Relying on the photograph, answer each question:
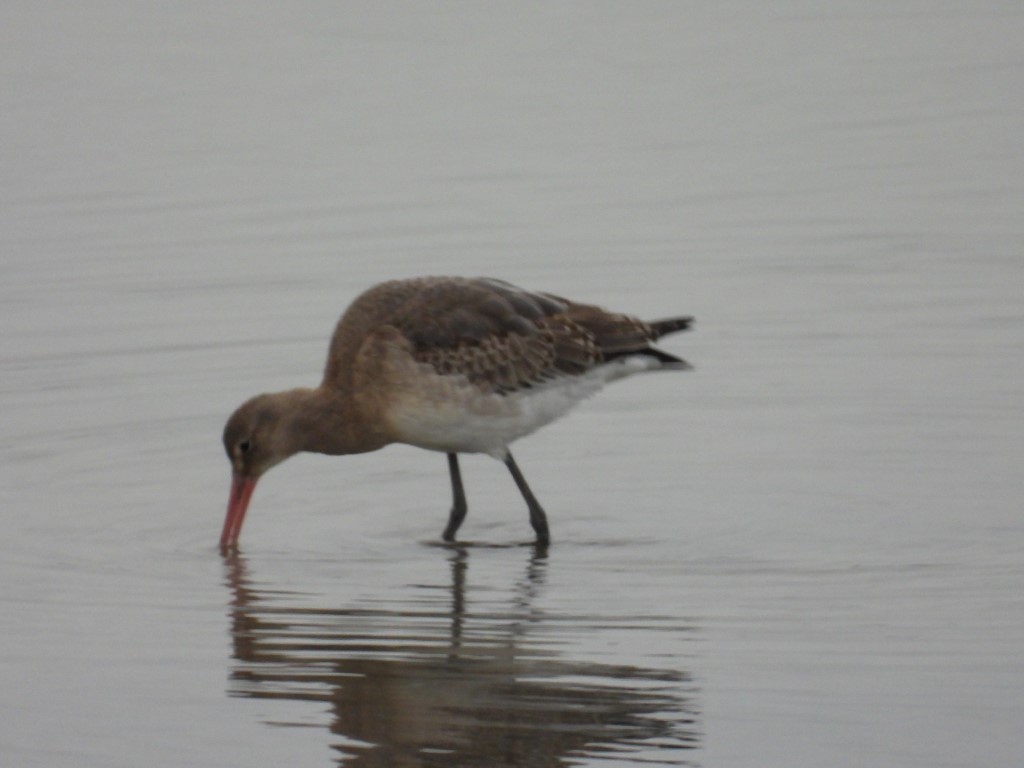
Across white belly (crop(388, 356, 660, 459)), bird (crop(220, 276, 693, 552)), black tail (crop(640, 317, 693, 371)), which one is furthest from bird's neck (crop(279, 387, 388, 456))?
black tail (crop(640, 317, 693, 371))

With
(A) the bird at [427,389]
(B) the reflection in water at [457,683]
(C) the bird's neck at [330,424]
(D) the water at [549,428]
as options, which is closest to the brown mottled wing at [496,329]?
(A) the bird at [427,389]

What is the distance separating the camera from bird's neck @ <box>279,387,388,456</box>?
946cm

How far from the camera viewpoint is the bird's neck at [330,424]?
946 cm

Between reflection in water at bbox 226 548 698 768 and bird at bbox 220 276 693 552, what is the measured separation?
101cm

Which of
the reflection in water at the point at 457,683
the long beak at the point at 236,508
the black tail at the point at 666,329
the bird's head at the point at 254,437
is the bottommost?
the reflection in water at the point at 457,683

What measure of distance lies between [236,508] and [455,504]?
2.90ft

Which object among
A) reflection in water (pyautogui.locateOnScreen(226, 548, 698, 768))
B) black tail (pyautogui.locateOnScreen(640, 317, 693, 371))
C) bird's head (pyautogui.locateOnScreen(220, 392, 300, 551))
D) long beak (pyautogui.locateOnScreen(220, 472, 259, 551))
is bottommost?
reflection in water (pyautogui.locateOnScreen(226, 548, 698, 768))

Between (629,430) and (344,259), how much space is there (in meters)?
3.12

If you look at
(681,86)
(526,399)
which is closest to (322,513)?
(526,399)

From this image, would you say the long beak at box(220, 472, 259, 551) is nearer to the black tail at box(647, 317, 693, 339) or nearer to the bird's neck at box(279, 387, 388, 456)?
the bird's neck at box(279, 387, 388, 456)

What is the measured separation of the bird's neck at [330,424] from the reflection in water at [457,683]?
1.03m

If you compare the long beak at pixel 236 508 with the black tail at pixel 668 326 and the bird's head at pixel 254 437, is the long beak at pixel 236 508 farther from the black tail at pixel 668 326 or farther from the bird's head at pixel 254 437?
the black tail at pixel 668 326

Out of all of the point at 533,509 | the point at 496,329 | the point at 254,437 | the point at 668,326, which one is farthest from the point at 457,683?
the point at 668,326

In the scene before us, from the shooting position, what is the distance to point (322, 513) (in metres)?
9.84
